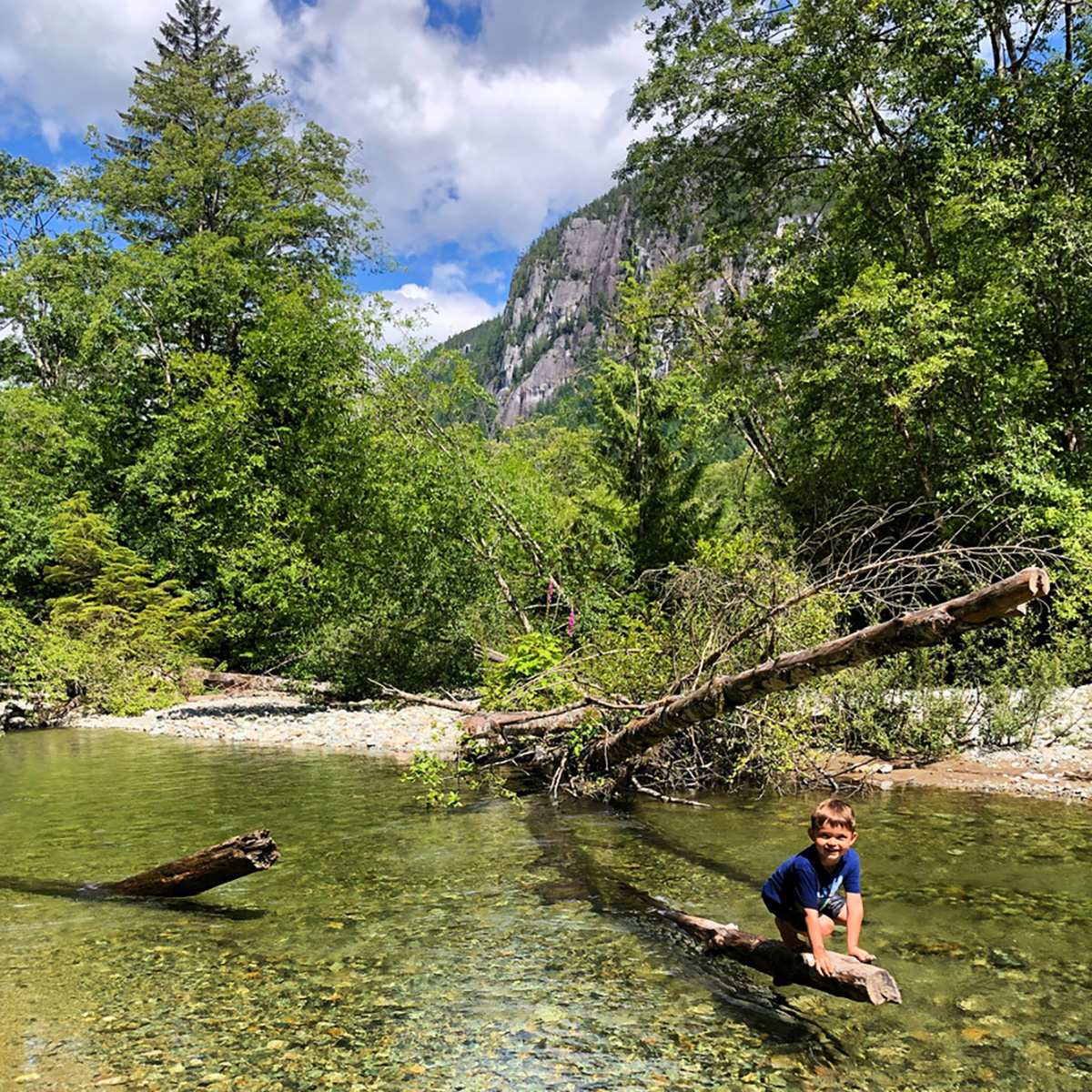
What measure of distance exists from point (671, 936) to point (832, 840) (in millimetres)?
1892

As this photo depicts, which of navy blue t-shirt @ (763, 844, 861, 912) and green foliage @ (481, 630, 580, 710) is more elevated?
green foliage @ (481, 630, 580, 710)

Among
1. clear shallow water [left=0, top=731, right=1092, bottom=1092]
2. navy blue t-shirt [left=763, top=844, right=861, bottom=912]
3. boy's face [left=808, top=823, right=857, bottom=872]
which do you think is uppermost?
boy's face [left=808, top=823, right=857, bottom=872]

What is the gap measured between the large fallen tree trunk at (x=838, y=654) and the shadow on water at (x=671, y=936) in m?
1.22

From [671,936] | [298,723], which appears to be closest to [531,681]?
[671,936]

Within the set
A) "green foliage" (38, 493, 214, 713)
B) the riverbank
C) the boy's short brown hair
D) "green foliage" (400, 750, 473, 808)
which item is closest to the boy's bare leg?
the boy's short brown hair

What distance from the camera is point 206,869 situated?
5.70 meters

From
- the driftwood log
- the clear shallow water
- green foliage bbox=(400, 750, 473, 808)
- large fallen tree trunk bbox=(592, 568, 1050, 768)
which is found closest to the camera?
the clear shallow water

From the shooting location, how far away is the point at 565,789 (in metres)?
10.0

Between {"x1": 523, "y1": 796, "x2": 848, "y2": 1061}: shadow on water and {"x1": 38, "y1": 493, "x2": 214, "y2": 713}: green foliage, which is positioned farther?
{"x1": 38, "y1": 493, "x2": 214, "y2": 713}: green foliage

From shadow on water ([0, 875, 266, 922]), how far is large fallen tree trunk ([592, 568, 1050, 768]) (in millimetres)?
4133

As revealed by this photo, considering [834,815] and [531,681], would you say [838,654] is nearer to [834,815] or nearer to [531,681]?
[834,815]

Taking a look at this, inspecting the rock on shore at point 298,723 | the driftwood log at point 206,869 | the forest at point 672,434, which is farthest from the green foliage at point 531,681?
the driftwood log at point 206,869

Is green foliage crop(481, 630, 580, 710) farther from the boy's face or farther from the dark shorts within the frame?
the boy's face

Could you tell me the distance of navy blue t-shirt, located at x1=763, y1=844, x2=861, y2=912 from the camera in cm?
411
